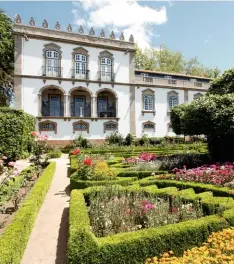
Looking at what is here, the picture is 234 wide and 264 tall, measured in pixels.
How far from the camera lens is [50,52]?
93.3 ft

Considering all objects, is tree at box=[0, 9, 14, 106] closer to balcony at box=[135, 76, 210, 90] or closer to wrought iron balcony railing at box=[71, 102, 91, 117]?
wrought iron balcony railing at box=[71, 102, 91, 117]

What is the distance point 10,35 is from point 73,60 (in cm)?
679

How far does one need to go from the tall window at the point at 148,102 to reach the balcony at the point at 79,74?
7834 millimetres

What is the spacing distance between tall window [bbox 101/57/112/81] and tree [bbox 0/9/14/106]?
9.98 m

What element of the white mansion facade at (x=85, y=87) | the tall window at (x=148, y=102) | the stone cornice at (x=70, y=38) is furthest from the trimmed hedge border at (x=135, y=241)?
the tall window at (x=148, y=102)

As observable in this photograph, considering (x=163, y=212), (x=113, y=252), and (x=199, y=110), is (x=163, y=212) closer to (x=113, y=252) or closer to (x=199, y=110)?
(x=113, y=252)

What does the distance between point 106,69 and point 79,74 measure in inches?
131

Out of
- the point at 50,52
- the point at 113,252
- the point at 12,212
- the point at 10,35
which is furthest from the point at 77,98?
the point at 113,252

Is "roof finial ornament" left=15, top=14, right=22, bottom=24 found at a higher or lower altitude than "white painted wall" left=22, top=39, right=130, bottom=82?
higher

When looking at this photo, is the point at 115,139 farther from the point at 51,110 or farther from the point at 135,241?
the point at 135,241

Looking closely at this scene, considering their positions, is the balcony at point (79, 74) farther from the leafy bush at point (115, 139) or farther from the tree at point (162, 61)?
the tree at point (162, 61)

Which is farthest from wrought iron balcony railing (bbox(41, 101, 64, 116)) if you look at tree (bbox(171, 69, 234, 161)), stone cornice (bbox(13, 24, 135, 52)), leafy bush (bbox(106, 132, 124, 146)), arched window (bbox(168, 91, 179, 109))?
tree (bbox(171, 69, 234, 161))

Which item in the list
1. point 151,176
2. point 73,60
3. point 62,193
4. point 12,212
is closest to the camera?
point 12,212

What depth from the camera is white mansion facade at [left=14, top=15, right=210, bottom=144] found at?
90.1 ft
